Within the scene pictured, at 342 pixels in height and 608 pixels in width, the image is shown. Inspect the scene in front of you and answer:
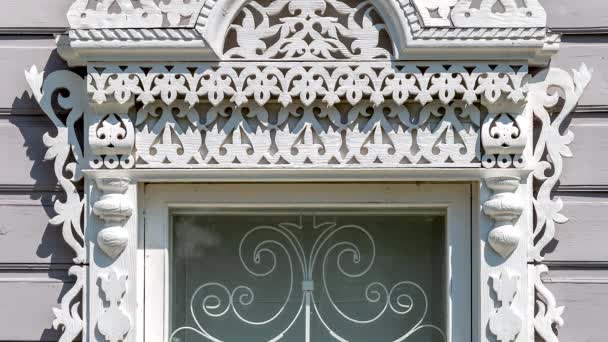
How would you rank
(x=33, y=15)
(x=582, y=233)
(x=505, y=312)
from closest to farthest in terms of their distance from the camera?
1. (x=505, y=312)
2. (x=582, y=233)
3. (x=33, y=15)

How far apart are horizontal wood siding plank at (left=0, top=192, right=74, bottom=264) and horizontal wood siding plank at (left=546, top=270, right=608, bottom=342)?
1.28 m

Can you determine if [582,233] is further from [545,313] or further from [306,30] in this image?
[306,30]

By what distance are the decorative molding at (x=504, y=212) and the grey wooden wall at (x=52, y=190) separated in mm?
155

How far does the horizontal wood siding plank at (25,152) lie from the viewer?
10.8ft

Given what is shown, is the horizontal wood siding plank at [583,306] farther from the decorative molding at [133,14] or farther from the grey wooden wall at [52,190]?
the decorative molding at [133,14]

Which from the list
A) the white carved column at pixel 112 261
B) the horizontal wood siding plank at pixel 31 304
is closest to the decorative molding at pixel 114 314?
the white carved column at pixel 112 261

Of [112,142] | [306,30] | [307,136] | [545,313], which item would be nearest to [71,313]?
[112,142]

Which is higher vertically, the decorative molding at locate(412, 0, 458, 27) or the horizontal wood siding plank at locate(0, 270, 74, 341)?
the decorative molding at locate(412, 0, 458, 27)

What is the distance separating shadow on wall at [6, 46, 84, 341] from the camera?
327 centimetres

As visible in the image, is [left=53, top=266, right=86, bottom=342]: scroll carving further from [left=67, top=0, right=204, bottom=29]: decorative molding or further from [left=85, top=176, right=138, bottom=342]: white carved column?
Answer: [left=67, top=0, right=204, bottom=29]: decorative molding

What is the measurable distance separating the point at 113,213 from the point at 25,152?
328mm

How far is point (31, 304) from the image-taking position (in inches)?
128

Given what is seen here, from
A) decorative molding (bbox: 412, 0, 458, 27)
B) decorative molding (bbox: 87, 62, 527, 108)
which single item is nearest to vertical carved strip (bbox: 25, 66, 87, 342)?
decorative molding (bbox: 87, 62, 527, 108)

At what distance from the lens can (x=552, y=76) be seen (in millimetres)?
3234
